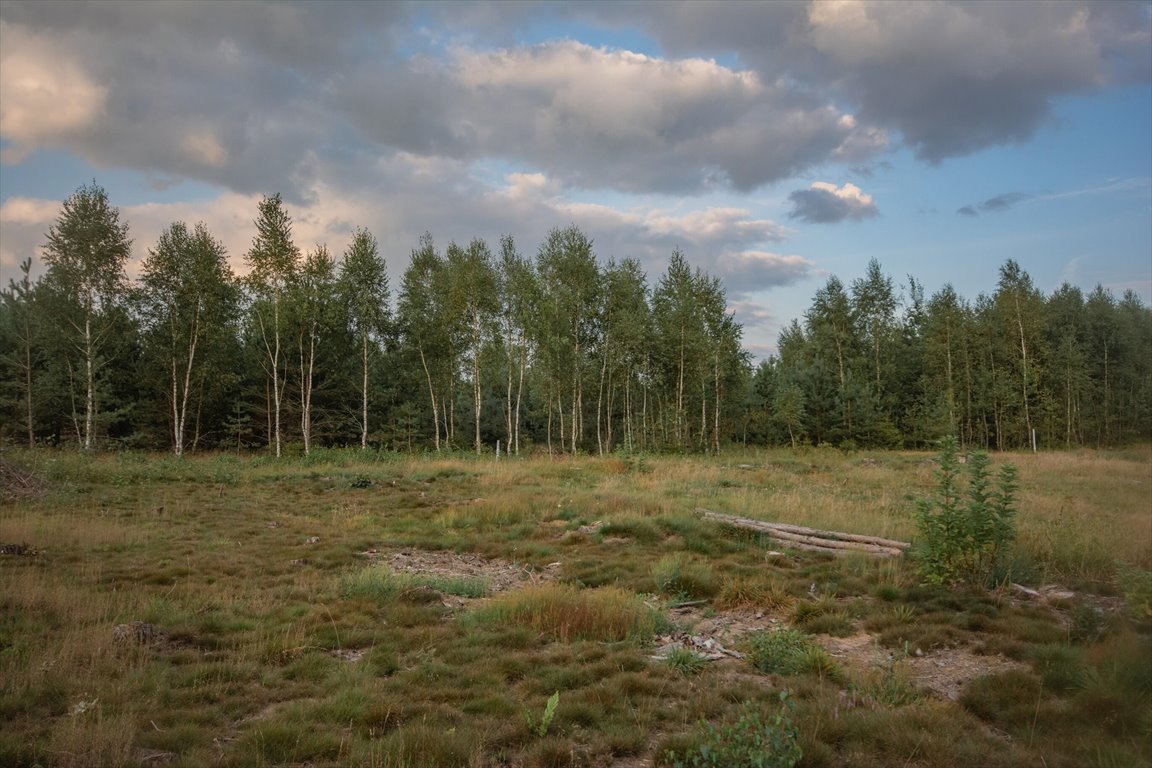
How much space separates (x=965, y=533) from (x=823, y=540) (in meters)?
3.31

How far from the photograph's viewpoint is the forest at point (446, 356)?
32188mm

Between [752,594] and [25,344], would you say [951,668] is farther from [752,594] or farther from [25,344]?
[25,344]

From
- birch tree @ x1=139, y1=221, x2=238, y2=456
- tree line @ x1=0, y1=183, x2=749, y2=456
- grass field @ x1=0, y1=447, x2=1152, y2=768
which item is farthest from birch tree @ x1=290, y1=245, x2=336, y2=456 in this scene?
grass field @ x1=0, y1=447, x2=1152, y2=768

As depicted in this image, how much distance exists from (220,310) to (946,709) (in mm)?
38947

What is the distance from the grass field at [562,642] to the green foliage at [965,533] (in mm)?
371

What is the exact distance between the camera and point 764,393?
43.5 metres

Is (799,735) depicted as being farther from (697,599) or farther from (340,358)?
(340,358)

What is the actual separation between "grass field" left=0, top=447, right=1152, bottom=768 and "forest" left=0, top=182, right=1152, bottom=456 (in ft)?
72.8

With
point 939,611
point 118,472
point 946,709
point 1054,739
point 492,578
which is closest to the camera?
point 1054,739

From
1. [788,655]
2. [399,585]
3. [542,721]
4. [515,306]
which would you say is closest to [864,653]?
[788,655]

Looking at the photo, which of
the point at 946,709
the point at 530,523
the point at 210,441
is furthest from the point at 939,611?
the point at 210,441

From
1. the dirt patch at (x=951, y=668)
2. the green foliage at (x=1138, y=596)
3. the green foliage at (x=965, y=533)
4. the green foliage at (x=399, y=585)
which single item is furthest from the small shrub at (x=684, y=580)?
the green foliage at (x=1138, y=596)

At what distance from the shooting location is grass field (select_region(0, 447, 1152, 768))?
14.2ft

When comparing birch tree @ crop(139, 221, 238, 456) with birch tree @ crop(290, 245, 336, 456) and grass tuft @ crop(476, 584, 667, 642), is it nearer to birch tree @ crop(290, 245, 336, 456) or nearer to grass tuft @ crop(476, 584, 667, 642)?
birch tree @ crop(290, 245, 336, 456)
